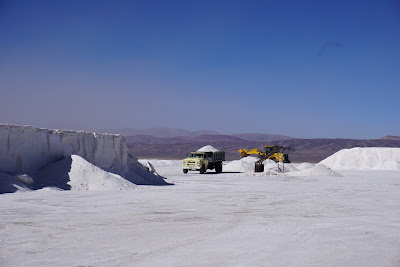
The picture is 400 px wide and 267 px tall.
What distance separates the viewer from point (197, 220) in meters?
11.5

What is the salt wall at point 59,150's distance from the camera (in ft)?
66.2

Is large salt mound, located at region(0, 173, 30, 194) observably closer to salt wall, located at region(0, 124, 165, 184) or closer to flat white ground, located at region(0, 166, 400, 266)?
flat white ground, located at region(0, 166, 400, 266)

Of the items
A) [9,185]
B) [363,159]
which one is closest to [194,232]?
[9,185]

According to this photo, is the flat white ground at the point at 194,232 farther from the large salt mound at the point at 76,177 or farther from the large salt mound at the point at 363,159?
the large salt mound at the point at 363,159

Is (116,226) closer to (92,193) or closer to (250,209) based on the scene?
(250,209)

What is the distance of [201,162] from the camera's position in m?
39.5

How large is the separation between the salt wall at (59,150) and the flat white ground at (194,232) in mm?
4154

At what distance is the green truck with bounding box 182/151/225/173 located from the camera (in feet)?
→ 130

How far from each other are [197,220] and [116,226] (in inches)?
83.0

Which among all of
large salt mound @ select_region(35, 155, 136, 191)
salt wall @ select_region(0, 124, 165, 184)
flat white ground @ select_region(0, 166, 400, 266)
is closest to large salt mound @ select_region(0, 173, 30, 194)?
flat white ground @ select_region(0, 166, 400, 266)

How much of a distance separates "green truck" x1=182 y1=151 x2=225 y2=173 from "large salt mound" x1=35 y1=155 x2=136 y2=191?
61.1 ft

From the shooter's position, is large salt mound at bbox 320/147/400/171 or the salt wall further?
large salt mound at bbox 320/147/400/171

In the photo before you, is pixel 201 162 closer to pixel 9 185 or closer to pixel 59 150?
pixel 59 150

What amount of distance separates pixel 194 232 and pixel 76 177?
11901 mm
